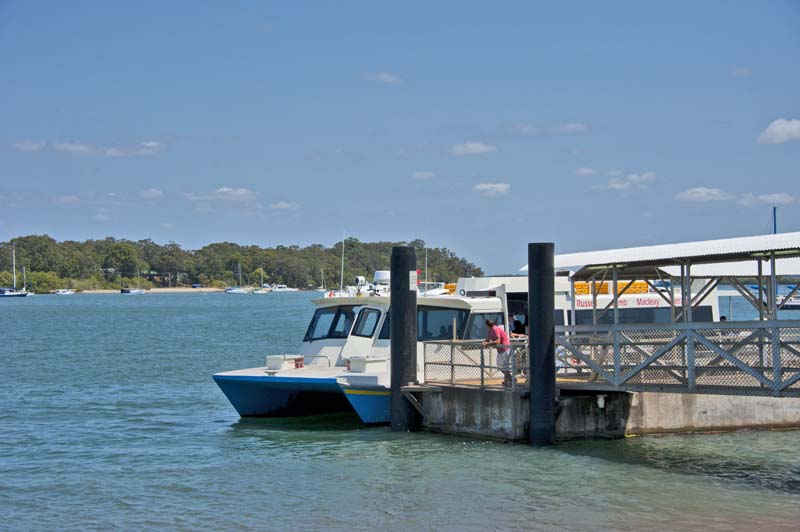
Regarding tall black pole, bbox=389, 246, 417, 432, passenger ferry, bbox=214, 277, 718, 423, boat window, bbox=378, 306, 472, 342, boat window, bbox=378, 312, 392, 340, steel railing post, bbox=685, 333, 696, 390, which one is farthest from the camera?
boat window, bbox=378, 312, 392, 340

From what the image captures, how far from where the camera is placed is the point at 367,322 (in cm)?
2250

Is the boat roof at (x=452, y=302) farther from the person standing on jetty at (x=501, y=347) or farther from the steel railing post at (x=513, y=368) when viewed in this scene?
the steel railing post at (x=513, y=368)

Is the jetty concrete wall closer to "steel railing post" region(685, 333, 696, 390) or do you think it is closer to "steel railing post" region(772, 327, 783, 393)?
"steel railing post" region(685, 333, 696, 390)

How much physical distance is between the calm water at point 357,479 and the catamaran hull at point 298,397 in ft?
1.36

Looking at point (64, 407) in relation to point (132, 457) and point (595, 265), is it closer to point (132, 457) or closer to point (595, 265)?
point (132, 457)

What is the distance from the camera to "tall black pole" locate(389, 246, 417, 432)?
19.6 metres

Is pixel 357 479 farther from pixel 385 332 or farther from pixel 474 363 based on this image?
pixel 385 332

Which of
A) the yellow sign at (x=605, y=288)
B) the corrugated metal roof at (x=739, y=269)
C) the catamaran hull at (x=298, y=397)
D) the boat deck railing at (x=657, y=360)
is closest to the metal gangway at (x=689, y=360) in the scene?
the boat deck railing at (x=657, y=360)

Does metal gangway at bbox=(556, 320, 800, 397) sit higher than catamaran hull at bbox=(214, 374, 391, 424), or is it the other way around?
metal gangway at bbox=(556, 320, 800, 397)

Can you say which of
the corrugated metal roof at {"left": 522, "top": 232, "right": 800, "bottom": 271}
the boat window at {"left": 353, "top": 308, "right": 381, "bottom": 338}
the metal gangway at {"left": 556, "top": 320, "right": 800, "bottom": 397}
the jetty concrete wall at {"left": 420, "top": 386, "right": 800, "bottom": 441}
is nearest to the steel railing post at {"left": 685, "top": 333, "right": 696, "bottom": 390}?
the metal gangway at {"left": 556, "top": 320, "right": 800, "bottom": 397}

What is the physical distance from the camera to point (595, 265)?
71.9 feet

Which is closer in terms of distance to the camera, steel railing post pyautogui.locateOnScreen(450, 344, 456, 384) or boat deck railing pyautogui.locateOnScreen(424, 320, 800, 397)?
boat deck railing pyautogui.locateOnScreen(424, 320, 800, 397)

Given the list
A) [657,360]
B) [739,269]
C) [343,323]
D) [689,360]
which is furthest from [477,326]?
[739,269]

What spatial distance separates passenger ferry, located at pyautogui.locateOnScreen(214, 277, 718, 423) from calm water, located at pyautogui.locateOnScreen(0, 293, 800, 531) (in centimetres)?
66
